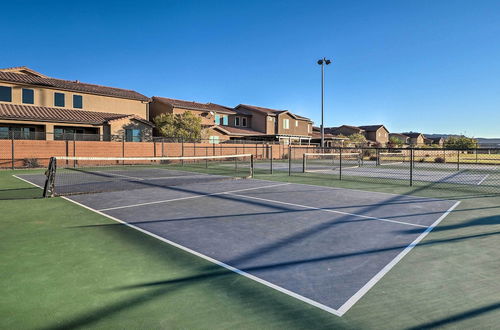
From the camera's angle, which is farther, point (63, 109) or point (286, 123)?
point (286, 123)

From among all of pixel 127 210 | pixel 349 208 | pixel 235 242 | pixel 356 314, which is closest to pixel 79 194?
pixel 127 210

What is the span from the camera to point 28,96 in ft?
99.2

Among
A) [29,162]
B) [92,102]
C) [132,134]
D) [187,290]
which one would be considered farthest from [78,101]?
[187,290]

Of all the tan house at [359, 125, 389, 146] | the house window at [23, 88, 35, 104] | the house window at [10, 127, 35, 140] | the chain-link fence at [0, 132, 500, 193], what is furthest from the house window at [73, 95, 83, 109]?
the tan house at [359, 125, 389, 146]

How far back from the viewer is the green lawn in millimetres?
3055

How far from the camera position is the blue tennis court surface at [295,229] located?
13.4ft

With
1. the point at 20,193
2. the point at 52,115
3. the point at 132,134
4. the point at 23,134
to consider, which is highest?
the point at 52,115

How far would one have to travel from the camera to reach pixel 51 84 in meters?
31.1

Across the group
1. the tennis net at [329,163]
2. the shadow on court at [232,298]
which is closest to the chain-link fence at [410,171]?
the tennis net at [329,163]

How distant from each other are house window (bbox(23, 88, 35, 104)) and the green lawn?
3030 centimetres

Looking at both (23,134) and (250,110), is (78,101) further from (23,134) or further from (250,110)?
(250,110)

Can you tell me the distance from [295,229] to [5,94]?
33.4 m

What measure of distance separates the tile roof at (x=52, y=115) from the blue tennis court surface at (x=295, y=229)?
2224 cm

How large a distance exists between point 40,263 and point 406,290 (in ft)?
16.1
